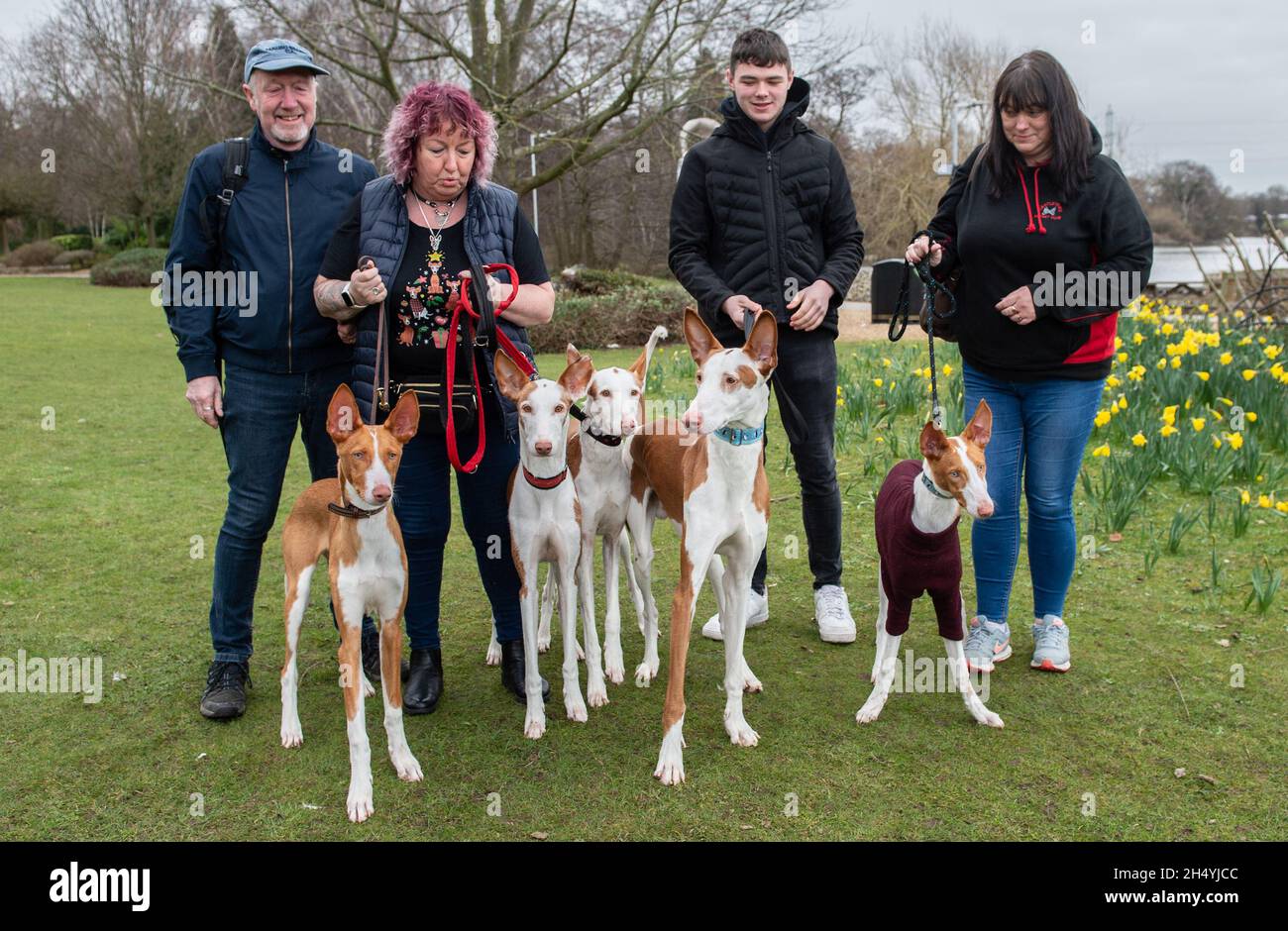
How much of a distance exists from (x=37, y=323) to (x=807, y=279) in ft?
61.1

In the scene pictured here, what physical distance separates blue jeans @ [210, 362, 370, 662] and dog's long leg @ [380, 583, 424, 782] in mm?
863

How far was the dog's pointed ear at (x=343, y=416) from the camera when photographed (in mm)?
3314

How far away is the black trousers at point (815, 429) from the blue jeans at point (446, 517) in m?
1.29

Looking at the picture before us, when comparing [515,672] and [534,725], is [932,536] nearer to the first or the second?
[534,725]

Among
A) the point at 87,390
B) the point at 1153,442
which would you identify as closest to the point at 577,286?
the point at 87,390

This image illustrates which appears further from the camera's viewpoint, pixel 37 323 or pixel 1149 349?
pixel 37 323

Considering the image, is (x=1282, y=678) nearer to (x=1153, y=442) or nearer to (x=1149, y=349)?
(x=1153, y=442)

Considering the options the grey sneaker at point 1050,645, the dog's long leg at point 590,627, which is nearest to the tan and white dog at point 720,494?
the dog's long leg at point 590,627

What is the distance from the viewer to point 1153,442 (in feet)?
21.5

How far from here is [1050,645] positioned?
449 centimetres

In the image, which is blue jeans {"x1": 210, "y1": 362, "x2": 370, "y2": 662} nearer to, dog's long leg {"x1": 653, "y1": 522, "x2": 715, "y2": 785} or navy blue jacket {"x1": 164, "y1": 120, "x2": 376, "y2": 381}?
navy blue jacket {"x1": 164, "y1": 120, "x2": 376, "y2": 381}

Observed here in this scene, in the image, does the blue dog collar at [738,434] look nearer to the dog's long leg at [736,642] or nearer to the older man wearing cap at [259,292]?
the dog's long leg at [736,642]

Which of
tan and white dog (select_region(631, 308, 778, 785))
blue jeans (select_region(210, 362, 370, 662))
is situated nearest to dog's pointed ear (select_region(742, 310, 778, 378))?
tan and white dog (select_region(631, 308, 778, 785))

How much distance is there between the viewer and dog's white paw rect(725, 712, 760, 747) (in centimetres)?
390
